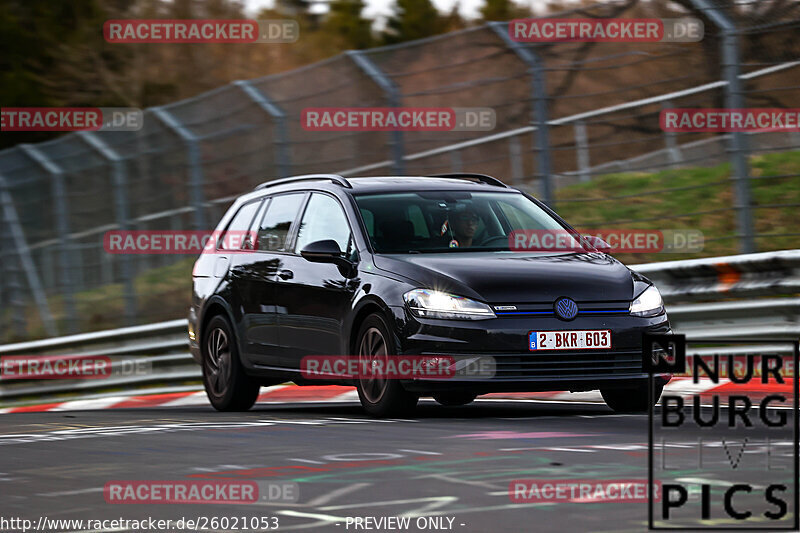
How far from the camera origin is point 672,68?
14.0 metres

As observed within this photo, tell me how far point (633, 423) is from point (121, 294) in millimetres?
10578

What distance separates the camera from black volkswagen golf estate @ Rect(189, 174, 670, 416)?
986cm

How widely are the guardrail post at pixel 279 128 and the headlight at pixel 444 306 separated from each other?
694 centimetres

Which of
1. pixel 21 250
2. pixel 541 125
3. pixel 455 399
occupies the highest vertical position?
pixel 541 125

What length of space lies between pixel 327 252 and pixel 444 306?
113 centimetres

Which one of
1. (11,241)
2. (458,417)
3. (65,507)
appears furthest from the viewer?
(11,241)

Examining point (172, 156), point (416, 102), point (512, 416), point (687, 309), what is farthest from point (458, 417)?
point (172, 156)

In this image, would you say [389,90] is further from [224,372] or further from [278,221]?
[224,372]

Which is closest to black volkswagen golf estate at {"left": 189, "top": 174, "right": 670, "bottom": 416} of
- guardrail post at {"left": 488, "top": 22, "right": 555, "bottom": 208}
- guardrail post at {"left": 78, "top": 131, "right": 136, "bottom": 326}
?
guardrail post at {"left": 488, "top": 22, "right": 555, "bottom": 208}

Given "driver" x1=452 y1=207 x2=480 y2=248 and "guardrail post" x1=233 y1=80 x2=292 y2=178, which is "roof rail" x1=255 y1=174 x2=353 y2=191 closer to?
"driver" x1=452 y1=207 x2=480 y2=248

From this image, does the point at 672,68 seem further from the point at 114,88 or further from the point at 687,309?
the point at 114,88

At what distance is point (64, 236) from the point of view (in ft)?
68.0

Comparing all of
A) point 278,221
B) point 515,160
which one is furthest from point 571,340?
point 515,160

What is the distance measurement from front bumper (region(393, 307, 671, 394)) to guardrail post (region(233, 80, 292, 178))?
6.95 m
